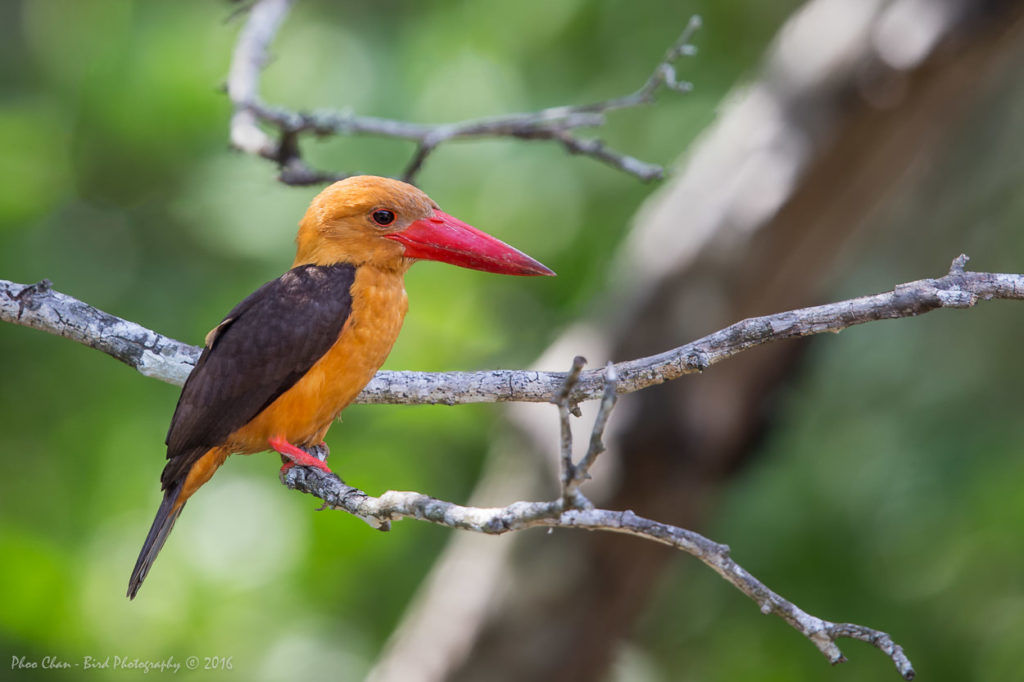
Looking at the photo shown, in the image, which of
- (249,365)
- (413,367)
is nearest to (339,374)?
(249,365)

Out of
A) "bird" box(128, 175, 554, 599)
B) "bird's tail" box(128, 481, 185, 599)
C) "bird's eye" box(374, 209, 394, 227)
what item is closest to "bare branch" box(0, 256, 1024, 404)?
"bird" box(128, 175, 554, 599)

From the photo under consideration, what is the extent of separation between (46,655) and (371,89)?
12.8 ft

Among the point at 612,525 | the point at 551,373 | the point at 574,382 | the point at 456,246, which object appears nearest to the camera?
the point at 574,382

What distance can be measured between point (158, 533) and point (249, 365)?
60cm

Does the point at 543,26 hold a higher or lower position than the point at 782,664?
higher

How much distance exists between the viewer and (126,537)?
5543 mm

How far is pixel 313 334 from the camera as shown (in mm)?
3064

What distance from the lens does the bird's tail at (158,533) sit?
2994 mm

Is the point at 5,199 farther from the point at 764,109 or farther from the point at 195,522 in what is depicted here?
the point at 764,109

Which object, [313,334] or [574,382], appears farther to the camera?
Result: [313,334]

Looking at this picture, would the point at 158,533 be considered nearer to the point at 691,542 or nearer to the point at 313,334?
the point at 313,334

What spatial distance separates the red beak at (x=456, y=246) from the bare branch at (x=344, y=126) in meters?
0.70

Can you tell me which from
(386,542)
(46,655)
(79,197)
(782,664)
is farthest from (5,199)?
(782,664)

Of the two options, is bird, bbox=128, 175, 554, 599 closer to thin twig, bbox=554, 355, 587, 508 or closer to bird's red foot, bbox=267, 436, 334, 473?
bird's red foot, bbox=267, 436, 334, 473
